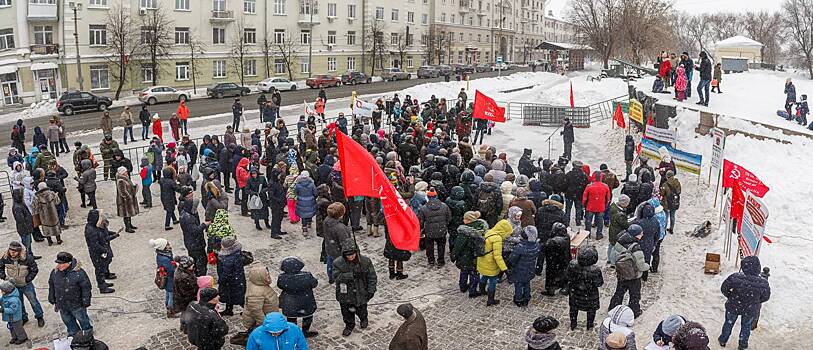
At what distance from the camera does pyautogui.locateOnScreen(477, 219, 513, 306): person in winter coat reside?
935cm

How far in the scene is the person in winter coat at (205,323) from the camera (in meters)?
6.98

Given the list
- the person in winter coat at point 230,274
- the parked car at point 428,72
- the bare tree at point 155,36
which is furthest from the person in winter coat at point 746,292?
the parked car at point 428,72

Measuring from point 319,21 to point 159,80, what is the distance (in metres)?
16.6

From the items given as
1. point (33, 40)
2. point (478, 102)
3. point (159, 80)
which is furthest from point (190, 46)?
point (478, 102)

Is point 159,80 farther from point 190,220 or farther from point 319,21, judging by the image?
point 190,220

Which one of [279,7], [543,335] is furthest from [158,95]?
[543,335]

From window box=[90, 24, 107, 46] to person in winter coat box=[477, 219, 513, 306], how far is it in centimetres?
4043

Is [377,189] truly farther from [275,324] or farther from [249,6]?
[249,6]

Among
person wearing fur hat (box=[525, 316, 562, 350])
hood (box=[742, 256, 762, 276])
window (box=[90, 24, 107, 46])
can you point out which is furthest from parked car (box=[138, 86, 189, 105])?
person wearing fur hat (box=[525, 316, 562, 350])

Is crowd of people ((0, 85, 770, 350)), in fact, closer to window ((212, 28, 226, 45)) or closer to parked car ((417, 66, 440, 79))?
window ((212, 28, 226, 45))

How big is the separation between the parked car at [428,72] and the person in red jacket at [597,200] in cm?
4863

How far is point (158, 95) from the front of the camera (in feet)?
129

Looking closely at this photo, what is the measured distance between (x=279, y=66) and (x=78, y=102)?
21.6 meters

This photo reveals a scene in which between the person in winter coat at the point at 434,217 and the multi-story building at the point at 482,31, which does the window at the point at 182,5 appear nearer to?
the multi-story building at the point at 482,31
